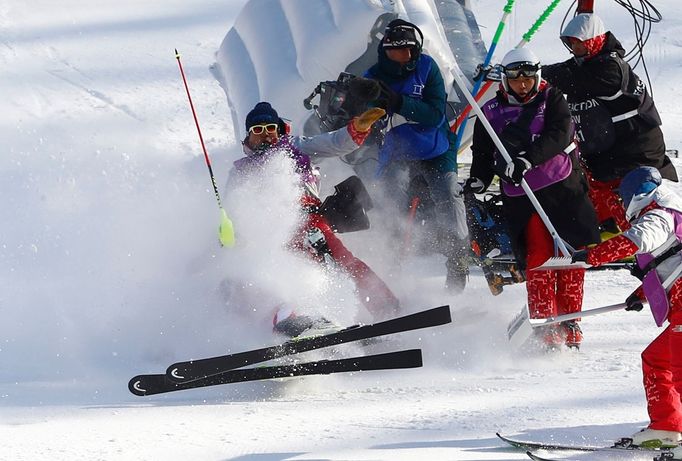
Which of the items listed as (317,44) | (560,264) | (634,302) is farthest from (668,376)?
(317,44)

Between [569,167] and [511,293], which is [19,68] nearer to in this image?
[511,293]

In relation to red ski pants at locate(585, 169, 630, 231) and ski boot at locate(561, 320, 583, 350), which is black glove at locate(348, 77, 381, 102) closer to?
red ski pants at locate(585, 169, 630, 231)

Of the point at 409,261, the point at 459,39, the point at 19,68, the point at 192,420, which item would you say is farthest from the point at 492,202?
the point at 19,68

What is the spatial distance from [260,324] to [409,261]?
1582 mm

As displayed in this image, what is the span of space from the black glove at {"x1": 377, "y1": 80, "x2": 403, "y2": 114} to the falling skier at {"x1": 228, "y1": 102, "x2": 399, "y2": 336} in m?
0.33

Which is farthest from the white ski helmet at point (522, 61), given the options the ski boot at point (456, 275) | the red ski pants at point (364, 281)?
the ski boot at point (456, 275)

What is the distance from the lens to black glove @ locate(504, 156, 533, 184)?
656 cm

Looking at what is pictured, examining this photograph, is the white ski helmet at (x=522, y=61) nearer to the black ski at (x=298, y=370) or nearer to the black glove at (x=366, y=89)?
the black glove at (x=366, y=89)

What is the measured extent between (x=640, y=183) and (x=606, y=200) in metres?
2.16

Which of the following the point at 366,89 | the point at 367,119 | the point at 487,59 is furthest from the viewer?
the point at 487,59

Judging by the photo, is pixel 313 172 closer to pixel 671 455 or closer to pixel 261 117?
pixel 261 117

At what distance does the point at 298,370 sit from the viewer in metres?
5.90

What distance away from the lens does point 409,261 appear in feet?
26.2

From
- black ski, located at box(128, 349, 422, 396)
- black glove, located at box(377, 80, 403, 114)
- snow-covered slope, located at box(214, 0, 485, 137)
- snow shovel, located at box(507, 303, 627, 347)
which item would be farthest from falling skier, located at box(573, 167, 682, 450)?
snow-covered slope, located at box(214, 0, 485, 137)
